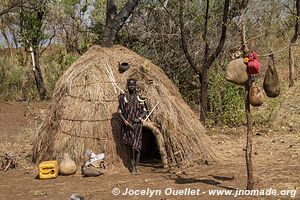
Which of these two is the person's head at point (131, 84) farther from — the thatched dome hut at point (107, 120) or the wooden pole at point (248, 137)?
the wooden pole at point (248, 137)

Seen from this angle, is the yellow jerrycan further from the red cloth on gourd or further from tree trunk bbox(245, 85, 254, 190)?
the red cloth on gourd

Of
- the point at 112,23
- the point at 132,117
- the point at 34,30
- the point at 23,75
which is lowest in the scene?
the point at 132,117

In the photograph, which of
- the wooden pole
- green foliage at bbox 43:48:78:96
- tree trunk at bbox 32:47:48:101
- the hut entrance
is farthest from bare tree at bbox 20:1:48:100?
the wooden pole

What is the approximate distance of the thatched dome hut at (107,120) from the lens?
7.47 m

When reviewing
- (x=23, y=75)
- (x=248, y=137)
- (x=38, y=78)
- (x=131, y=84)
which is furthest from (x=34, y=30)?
(x=248, y=137)

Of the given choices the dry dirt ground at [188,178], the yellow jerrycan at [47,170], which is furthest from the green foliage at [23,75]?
the yellow jerrycan at [47,170]

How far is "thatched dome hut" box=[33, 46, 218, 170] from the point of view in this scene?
747 centimetres

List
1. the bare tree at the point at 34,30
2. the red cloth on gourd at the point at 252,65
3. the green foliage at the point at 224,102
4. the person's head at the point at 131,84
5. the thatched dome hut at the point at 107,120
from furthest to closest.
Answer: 1. the bare tree at the point at 34,30
2. the green foliage at the point at 224,102
3. the thatched dome hut at the point at 107,120
4. the person's head at the point at 131,84
5. the red cloth on gourd at the point at 252,65

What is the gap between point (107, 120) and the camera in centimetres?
757

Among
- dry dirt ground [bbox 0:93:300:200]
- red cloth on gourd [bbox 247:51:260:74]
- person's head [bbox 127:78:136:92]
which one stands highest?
red cloth on gourd [bbox 247:51:260:74]

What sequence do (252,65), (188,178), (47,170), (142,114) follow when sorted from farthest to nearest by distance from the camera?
(142,114) < (47,170) < (188,178) < (252,65)

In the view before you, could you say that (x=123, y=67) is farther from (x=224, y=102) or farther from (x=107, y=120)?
(x=224, y=102)

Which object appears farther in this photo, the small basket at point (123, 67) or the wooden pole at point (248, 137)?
the small basket at point (123, 67)

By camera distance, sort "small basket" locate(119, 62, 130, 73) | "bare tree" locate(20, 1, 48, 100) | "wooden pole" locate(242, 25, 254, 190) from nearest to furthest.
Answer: "wooden pole" locate(242, 25, 254, 190), "small basket" locate(119, 62, 130, 73), "bare tree" locate(20, 1, 48, 100)
